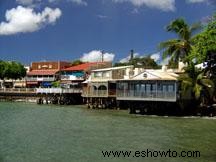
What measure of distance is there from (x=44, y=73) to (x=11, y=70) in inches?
278

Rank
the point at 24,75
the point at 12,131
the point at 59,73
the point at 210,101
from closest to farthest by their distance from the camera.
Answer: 1. the point at 12,131
2. the point at 210,101
3. the point at 59,73
4. the point at 24,75

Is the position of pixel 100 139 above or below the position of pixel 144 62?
below

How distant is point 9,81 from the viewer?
102188 millimetres

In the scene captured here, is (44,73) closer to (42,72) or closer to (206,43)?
(42,72)

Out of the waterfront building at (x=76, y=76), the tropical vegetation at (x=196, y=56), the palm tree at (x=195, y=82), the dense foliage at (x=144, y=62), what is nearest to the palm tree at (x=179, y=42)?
the tropical vegetation at (x=196, y=56)

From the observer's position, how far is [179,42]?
49500 mm

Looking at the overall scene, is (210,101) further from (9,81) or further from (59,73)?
(9,81)

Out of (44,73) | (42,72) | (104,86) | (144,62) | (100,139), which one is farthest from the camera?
(42,72)

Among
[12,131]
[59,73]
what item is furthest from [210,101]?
[59,73]

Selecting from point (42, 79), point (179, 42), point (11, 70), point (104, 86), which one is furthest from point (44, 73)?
point (179, 42)

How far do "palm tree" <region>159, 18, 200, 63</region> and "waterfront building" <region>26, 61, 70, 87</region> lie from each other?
4220 cm

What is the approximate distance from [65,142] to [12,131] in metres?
6.58

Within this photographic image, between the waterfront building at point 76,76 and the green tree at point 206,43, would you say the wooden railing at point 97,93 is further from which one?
the green tree at point 206,43

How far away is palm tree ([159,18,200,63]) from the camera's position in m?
49.2
